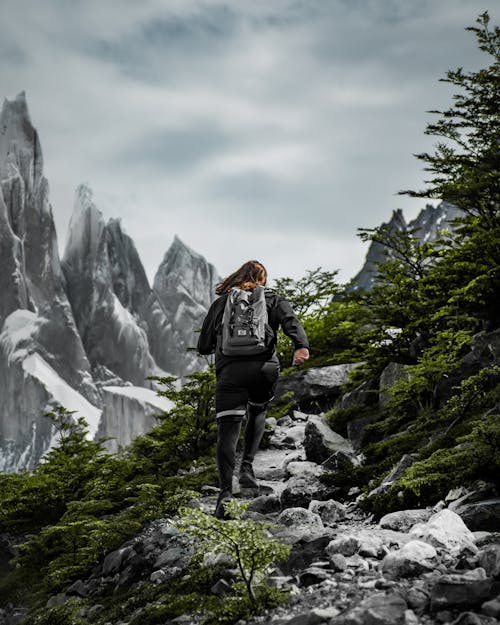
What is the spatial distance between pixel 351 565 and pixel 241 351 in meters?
1.91

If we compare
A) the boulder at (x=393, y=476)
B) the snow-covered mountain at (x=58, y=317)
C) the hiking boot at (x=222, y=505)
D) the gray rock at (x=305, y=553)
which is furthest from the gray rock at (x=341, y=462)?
A: the snow-covered mountain at (x=58, y=317)

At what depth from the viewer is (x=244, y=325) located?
4.48 metres

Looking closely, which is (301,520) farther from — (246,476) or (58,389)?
(58,389)

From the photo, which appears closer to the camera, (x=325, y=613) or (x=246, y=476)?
(x=325, y=613)

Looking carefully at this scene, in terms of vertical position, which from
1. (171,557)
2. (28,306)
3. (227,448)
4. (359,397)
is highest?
(28,306)

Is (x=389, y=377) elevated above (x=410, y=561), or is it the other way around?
(x=389, y=377)

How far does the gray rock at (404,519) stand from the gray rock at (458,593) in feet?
5.28

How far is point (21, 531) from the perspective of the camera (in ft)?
24.8

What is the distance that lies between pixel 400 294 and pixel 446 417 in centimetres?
231

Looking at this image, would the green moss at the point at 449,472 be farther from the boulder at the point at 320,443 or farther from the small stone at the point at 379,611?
the boulder at the point at 320,443

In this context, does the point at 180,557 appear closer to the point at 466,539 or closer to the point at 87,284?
the point at 466,539

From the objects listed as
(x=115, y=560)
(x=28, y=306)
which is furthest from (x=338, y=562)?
(x=28, y=306)

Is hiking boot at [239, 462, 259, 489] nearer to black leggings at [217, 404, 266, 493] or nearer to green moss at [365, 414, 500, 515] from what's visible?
black leggings at [217, 404, 266, 493]

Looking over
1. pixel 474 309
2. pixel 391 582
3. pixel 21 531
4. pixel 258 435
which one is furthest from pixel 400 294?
pixel 21 531
